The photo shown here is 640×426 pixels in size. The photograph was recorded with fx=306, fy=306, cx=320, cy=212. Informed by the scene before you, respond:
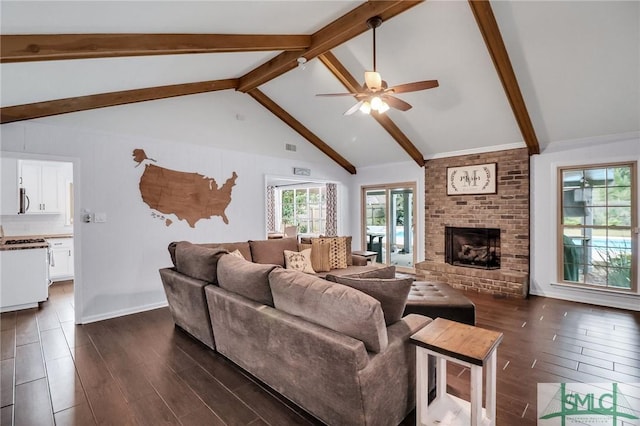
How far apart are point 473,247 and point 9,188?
8.00 metres

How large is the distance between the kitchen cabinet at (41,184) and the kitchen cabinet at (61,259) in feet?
1.98

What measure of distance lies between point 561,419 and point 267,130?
17.6 ft

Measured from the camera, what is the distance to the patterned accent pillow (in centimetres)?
468

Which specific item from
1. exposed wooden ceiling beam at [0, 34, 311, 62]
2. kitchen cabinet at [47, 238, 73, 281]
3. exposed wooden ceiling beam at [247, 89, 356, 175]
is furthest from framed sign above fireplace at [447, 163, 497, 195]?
kitchen cabinet at [47, 238, 73, 281]

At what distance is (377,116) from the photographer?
16.8ft

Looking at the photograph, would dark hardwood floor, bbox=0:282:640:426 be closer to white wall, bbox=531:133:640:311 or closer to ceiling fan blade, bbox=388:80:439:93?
white wall, bbox=531:133:640:311

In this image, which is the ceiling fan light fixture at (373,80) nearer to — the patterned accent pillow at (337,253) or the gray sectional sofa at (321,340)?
the gray sectional sofa at (321,340)

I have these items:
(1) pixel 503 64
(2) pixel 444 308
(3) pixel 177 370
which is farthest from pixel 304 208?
(3) pixel 177 370

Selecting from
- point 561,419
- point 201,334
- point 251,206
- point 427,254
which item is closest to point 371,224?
point 427,254

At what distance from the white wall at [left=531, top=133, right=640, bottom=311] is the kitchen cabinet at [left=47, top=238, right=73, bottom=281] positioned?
8294 mm

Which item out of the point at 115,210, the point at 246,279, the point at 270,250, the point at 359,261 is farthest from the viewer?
the point at 359,261

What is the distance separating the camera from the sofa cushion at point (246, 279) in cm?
229

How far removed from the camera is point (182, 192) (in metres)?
4.66

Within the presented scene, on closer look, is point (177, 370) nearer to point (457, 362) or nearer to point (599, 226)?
point (457, 362)
